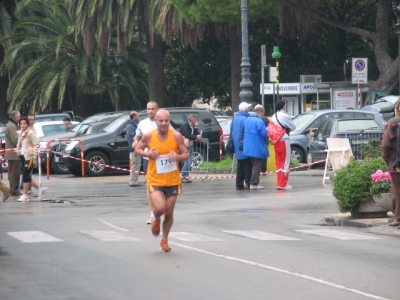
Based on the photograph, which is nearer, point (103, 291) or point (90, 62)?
point (103, 291)

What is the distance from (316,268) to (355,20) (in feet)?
140

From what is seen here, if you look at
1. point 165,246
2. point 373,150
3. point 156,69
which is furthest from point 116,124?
Answer: point 165,246

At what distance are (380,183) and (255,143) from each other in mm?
6725

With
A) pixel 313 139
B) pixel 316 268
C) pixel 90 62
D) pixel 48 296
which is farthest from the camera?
pixel 90 62

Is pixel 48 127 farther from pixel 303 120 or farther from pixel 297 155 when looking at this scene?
pixel 297 155

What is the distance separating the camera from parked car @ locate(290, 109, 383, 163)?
2906 cm

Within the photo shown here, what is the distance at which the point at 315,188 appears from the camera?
70.4 ft

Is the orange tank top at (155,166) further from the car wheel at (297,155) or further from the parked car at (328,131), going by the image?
the car wheel at (297,155)

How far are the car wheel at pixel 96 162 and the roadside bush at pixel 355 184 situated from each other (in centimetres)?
1362

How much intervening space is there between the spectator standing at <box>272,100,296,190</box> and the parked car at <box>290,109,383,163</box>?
778cm

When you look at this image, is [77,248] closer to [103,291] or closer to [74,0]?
[103,291]

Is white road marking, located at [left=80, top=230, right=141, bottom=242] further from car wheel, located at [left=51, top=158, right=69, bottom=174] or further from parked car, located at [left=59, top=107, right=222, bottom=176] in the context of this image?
car wheel, located at [left=51, top=158, right=69, bottom=174]

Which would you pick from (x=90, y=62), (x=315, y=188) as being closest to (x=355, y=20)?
(x=90, y=62)

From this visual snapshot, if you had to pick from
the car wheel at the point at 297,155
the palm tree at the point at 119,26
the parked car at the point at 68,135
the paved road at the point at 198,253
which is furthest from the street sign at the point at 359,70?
the paved road at the point at 198,253
